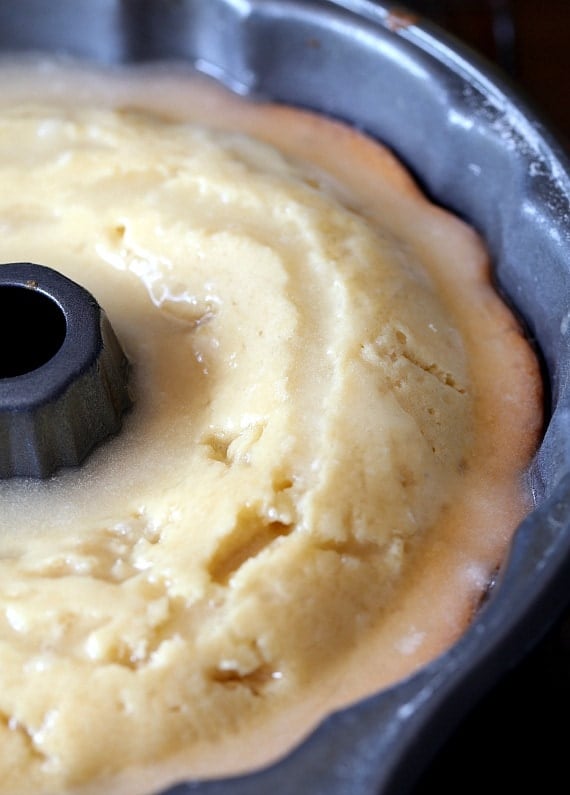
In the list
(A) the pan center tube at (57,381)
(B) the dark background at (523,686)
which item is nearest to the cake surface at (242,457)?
(A) the pan center tube at (57,381)

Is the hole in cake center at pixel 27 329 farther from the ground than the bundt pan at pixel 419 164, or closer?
closer

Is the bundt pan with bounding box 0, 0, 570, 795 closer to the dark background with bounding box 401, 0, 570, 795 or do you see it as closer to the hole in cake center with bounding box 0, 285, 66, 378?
the dark background with bounding box 401, 0, 570, 795

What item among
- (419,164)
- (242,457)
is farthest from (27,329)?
(419,164)

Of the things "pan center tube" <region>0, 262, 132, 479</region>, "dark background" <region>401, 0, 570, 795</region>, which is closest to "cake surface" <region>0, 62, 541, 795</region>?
"pan center tube" <region>0, 262, 132, 479</region>

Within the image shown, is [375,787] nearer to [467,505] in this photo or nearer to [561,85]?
[467,505]

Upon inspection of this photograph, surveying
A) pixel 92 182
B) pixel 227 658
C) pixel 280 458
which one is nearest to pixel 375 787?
pixel 227 658

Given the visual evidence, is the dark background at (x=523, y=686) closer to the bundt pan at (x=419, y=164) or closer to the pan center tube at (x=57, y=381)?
the bundt pan at (x=419, y=164)
